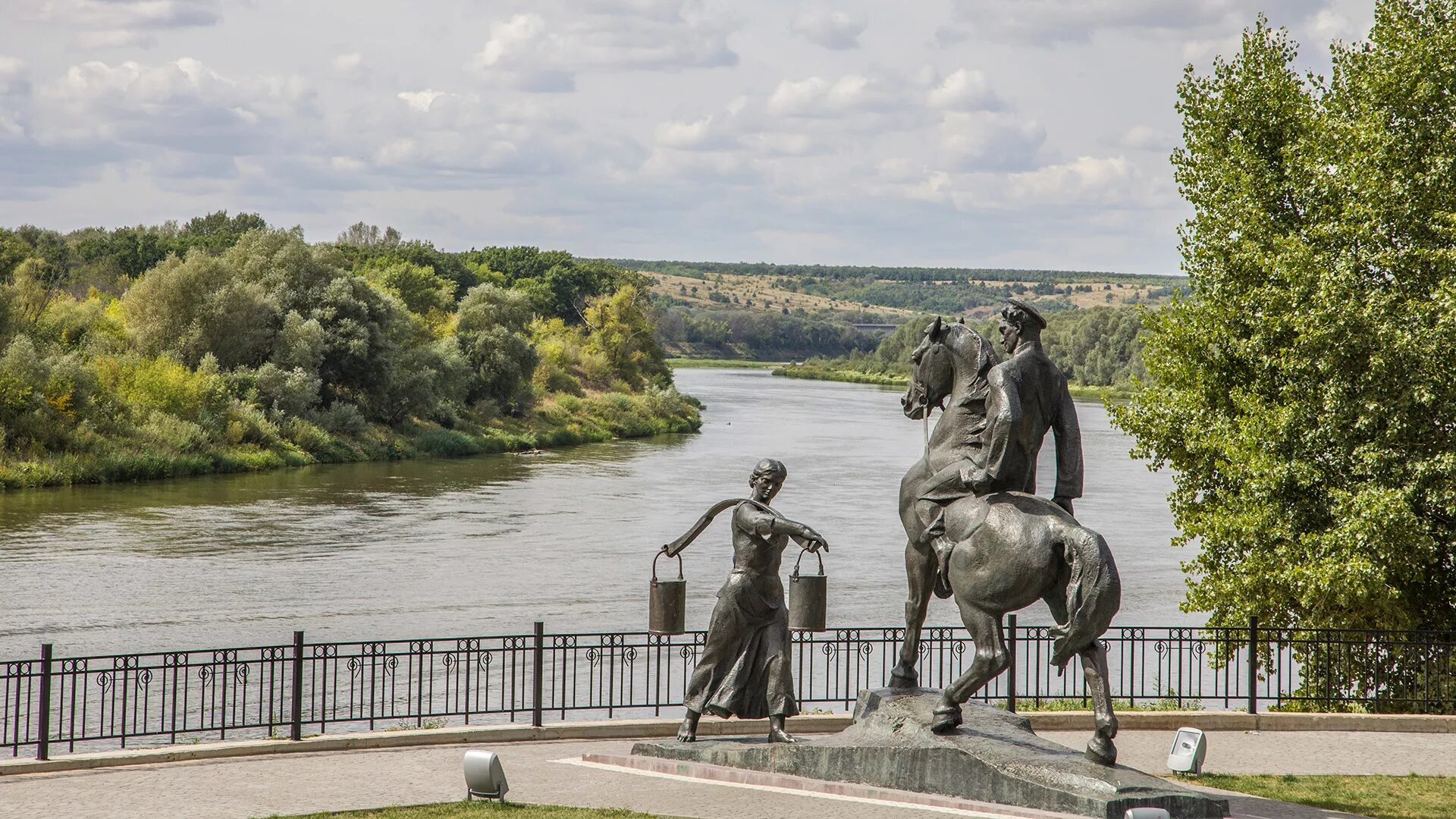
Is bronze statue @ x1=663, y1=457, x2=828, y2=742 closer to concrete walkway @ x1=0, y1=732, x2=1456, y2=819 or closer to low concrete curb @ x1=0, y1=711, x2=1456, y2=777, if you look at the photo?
concrete walkway @ x1=0, y1=732, x2=1456, y2=819

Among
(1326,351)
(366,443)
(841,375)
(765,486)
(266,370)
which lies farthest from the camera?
(841,375)

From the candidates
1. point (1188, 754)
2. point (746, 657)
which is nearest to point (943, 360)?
point (746, 657)

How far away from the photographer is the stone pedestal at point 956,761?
975 cm

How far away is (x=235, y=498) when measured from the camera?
43219 millimetres

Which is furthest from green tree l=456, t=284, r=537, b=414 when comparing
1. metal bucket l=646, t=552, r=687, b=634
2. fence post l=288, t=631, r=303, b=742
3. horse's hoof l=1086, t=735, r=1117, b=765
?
horse's hoof l=1086, t=735, r=1117, b=765

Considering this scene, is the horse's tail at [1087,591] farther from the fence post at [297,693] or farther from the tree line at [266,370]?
the tree line at [266,370]

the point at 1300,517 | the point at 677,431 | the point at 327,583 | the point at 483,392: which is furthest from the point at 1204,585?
the point at 677,431

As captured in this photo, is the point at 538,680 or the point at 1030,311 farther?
the point at 538,680

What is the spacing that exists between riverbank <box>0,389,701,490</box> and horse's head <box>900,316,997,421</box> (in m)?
38.4

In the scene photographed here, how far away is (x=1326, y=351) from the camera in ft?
54.4

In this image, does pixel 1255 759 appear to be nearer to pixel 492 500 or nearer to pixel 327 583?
pixel 327 583

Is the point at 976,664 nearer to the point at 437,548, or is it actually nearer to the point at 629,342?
the point at 437,548

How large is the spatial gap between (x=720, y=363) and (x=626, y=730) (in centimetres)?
17405

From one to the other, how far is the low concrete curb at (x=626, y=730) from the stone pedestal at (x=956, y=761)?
1.35 m
